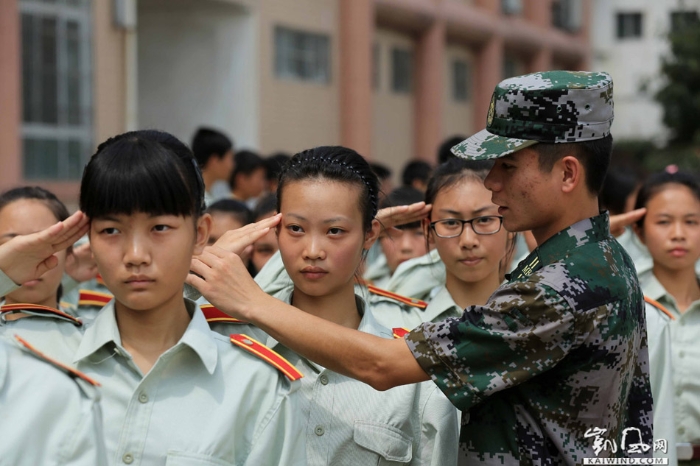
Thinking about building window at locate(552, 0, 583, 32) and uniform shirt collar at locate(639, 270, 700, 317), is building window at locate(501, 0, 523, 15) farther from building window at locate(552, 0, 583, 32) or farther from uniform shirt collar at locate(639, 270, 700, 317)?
uniform shirt collar at locate(639, 270, 700, 317)

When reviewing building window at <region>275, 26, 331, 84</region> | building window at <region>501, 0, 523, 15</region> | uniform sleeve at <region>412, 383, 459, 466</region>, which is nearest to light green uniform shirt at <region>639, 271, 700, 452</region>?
uniform sleeve at <region>412, 383, 459, 466</region>

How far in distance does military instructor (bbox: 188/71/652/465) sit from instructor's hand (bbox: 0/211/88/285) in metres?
0.31

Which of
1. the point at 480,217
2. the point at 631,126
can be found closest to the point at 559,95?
the point at 480,217

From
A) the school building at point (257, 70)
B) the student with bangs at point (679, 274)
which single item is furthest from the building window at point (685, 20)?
the student with bangs at point (679, 274)

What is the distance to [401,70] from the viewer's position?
1658 centimetres

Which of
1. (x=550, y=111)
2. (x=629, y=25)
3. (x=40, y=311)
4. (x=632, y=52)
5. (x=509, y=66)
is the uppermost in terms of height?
(x=629, y=25)

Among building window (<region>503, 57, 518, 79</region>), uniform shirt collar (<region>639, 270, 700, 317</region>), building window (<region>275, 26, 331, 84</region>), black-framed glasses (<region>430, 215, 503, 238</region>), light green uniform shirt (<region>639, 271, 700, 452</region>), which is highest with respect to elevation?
building window (<region>503, 57, 518, 79</region>)

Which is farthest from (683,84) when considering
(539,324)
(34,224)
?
(539,324)

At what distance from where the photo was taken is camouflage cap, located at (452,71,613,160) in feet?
6.91

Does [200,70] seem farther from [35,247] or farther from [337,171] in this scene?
[35,247]

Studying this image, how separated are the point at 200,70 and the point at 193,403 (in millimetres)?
10749

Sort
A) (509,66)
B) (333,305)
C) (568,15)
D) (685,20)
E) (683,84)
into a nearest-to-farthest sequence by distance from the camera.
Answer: (333,305) → (683,84) → (685,20) → (509,66) → (568,15)

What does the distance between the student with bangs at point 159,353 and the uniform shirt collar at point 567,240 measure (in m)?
0.66

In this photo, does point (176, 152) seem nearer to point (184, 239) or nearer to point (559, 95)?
point (184, 239)
